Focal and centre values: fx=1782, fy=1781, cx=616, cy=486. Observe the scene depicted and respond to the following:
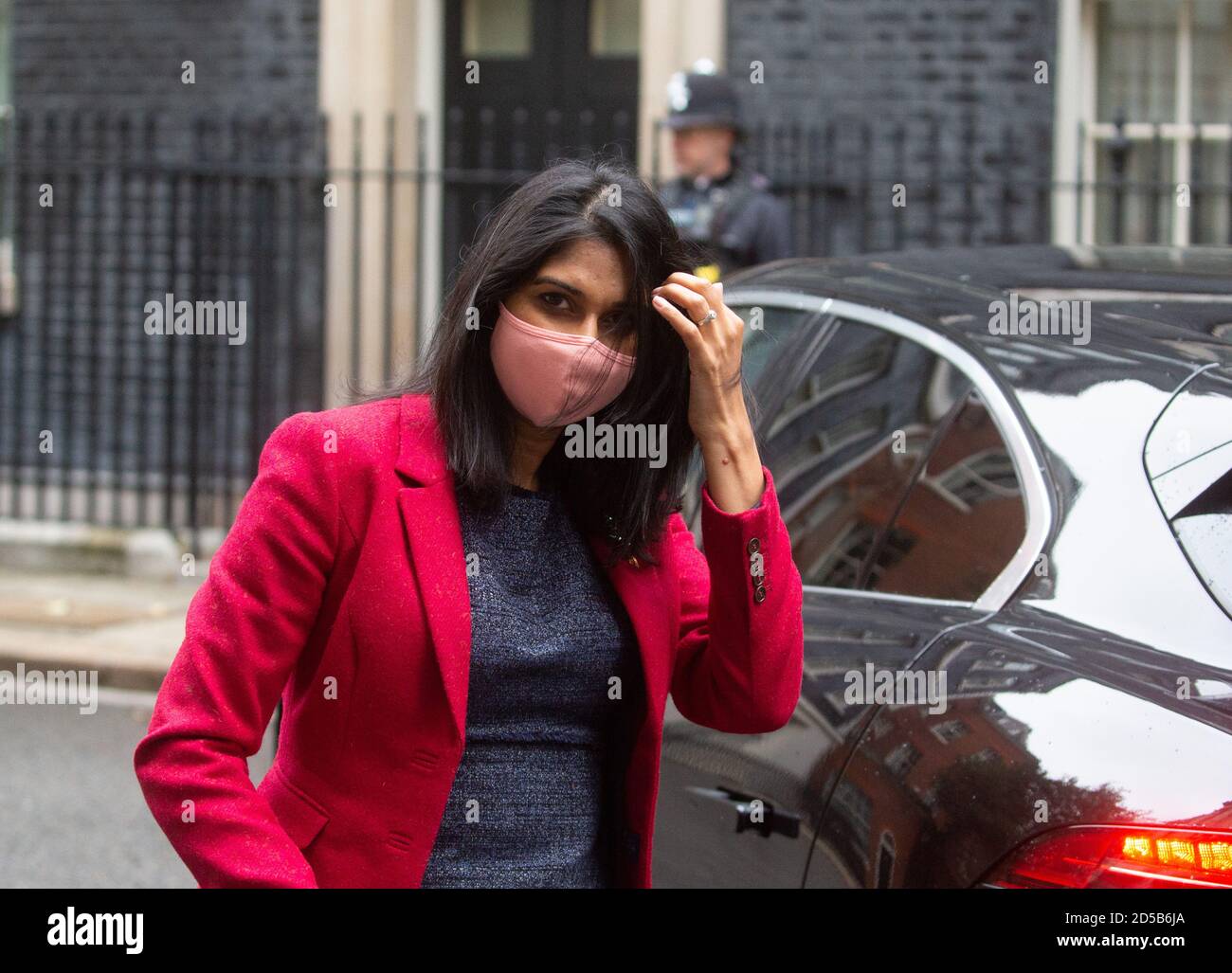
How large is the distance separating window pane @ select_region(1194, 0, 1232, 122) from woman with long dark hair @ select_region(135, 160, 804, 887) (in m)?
8.55

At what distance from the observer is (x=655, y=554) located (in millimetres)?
2258

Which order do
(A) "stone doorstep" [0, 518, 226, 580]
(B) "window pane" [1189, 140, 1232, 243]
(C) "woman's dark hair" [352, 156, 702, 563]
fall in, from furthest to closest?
(B) "window pane" [1189, 140, 1232, 243], (A) "stone doorstep" [0, 518, 226, 580], (C) "woman's dark hair" [352, 156, 702, 563]

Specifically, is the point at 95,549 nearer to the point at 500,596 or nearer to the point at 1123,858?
the point at 500,596

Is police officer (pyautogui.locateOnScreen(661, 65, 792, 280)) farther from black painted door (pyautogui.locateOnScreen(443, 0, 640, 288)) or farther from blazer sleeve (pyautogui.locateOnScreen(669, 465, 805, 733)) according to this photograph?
blazer sleeve (pyautogui.locateOnScreen(669, 465, 805, 733))

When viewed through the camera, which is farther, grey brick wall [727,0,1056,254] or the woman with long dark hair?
grey brick wall [727,0,1056,254]

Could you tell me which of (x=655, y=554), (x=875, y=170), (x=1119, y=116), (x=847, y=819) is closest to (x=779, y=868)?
(x=847, y=819)

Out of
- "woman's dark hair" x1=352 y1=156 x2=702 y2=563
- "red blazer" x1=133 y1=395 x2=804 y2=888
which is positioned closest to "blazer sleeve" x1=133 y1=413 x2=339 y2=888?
"red blazer" x1=133 y1=395 x2=804 y2=888

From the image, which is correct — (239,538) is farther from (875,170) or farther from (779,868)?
(875,170)

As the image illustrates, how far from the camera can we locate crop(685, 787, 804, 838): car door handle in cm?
261

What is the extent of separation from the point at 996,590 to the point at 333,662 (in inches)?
40.0

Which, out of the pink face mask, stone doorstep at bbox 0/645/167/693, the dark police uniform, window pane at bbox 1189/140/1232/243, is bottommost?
stone doorstep at bbox 0/645/167/693

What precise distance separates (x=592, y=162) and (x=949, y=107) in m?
7.85

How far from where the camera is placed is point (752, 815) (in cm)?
271

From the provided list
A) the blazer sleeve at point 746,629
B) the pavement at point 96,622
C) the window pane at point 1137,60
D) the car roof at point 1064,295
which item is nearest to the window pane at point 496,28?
the window pane at point 1137,60
